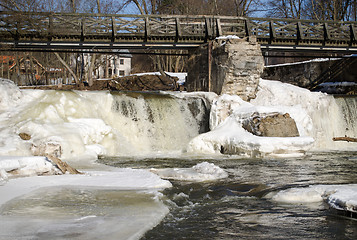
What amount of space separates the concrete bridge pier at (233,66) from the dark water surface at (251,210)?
668 cm

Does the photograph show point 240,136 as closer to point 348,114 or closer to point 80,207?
point 348,114

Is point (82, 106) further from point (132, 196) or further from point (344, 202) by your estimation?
point (344, 202)

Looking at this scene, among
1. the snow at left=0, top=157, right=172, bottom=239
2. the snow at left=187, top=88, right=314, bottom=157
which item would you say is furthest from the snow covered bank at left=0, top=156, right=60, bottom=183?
the snow at left=187, top=88, right=314, bottom=157

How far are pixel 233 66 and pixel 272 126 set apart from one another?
340 cm

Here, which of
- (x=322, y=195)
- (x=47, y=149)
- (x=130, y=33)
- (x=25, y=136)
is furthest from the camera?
(x=130, y=33)

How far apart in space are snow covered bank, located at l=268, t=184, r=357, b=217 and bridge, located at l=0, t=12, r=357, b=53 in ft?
35.4

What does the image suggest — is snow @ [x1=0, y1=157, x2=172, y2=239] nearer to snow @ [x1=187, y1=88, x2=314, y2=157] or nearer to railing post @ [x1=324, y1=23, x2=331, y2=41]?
snow @ [x1=187, y1=88, x2=314, y2=157]

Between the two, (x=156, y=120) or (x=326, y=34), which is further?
(x=326, y=34)

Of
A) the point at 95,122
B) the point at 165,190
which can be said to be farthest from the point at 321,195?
the point at 95,122

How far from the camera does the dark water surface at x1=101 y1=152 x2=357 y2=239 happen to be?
4.66 metres

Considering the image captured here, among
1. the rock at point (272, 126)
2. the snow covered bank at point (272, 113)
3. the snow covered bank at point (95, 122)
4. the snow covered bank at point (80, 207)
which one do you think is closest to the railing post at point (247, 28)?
the snow covered bank at point (272, 113)

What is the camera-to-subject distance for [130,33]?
56.1ft

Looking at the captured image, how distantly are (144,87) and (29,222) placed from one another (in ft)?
83.3

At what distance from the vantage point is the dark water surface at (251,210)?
466 centimetres
